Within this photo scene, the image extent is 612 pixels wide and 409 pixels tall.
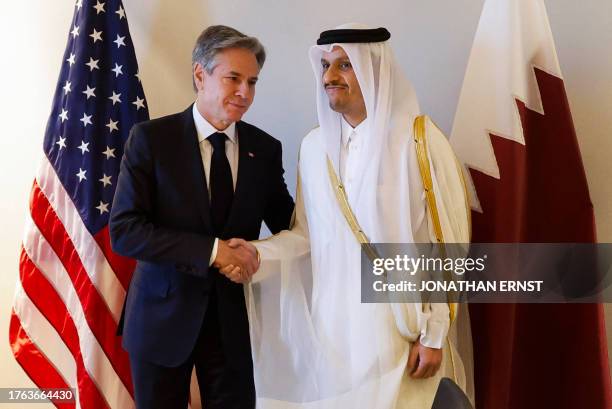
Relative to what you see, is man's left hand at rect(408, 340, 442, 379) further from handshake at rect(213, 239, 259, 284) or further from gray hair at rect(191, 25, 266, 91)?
gray hair at rect(191, 25, 266, 91)

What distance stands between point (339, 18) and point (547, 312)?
4.41ft

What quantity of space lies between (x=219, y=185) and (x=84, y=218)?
2.33 ft

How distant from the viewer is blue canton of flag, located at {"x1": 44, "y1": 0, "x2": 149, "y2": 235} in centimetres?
216

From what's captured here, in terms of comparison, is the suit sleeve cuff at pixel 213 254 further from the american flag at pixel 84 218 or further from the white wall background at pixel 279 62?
the white wall background at pixel 279 62

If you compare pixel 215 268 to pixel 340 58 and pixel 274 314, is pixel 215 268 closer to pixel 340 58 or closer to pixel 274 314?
pixel 274 314

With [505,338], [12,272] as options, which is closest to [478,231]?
[505,338]

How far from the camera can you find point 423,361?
161 cm

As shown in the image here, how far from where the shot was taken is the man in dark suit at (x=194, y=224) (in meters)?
1.68

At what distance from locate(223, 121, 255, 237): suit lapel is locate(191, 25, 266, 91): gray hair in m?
0.24

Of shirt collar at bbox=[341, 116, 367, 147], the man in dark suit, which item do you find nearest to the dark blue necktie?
the man in dark suit

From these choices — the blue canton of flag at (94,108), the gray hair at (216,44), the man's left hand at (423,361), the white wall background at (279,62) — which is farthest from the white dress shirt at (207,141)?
the man's left hand at (423,361)

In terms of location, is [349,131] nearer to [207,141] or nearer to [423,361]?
[207,141]

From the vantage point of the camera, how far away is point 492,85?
190 centimetres

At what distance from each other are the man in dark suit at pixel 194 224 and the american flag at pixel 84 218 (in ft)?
1.43
